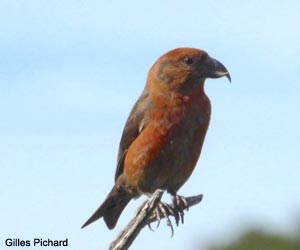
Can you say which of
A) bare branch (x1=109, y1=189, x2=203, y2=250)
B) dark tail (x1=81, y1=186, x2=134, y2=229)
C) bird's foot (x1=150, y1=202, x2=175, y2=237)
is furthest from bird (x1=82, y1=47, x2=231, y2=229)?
bare branch (x1=109, y1=189, x2=203, y2=250)

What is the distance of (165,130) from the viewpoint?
1466 cm

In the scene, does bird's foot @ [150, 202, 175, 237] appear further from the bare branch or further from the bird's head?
the bird's head

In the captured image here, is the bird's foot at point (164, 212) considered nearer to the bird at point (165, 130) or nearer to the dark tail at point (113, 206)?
the bird at point (165, 130)

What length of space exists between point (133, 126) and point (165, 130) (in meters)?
0.61

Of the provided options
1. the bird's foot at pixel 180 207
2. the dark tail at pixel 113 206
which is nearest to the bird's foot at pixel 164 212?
the bird's foot at pixel 180 207

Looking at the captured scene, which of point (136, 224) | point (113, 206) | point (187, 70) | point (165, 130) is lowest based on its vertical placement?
point (113, 206)

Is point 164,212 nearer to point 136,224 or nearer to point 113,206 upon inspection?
point 136,224

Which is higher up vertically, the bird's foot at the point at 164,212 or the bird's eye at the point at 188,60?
the bird's eye at the point at 188,60

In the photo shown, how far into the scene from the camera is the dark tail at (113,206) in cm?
1527

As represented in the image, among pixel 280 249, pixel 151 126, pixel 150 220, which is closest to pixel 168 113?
pixel 151 126

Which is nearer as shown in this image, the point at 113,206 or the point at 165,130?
the point at 165,130

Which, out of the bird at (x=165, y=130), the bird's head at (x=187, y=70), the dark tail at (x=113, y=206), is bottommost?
the dark tail at (x=113, y=206)

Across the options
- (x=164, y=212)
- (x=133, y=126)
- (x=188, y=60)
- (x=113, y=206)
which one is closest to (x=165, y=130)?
(x=133, y=126)

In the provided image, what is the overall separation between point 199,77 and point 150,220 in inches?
71.0
